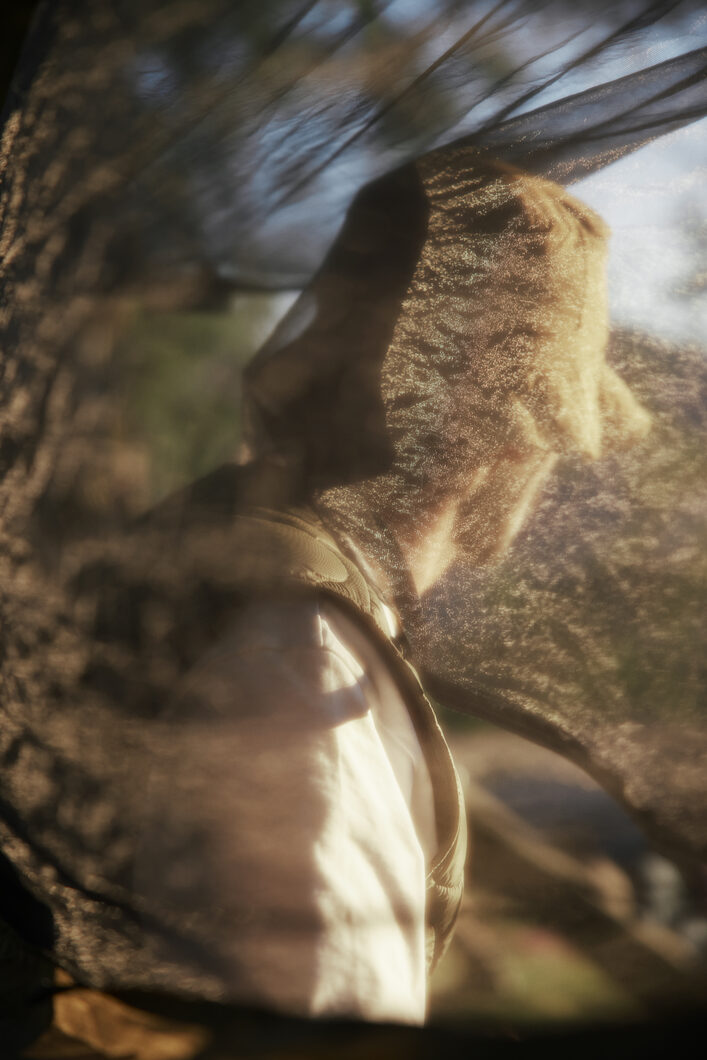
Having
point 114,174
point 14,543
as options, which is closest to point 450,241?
point 114,174

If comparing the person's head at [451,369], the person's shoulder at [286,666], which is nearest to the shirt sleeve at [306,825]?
the person's shoulder at [286,666]

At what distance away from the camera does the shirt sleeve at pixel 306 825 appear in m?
0.47

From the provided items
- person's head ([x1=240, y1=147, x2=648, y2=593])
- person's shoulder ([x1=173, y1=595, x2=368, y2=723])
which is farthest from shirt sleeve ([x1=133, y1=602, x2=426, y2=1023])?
person's head ([x1=240, y1=147, x2=648, y2=593])

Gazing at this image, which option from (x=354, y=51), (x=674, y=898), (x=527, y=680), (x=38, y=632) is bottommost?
(x=674, y=898)

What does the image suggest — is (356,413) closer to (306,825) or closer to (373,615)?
(373,615)

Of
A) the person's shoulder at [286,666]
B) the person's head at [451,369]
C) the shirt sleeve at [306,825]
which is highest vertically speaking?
the person's head at [451,369]

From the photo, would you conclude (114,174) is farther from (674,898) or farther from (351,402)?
(674,898)

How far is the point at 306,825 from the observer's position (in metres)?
0.47

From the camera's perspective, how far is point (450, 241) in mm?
517

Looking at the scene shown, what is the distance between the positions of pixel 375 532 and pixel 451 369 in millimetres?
117

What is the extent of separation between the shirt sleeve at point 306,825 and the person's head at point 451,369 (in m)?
0.11

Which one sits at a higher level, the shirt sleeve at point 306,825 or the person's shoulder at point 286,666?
the person's shoulder at point 286,666

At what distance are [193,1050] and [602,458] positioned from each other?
19.5 inches

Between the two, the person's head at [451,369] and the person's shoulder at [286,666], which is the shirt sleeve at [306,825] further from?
the person's head at [451,369]
